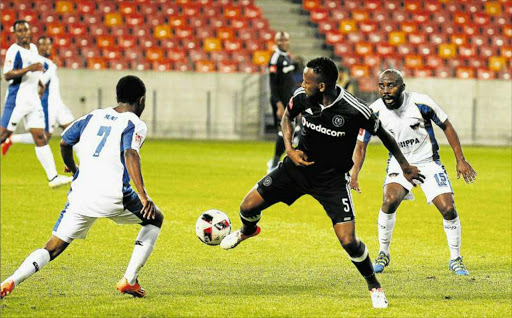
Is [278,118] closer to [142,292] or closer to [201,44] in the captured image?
[142,292]

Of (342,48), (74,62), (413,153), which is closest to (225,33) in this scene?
(342,48)

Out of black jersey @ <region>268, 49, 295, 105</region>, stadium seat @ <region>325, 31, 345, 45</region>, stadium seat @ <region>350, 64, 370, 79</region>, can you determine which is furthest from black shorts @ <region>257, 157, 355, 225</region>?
stadium seat @ <region>325, 31, 345, 45</region>

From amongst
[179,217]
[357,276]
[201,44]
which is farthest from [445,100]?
[357,276]

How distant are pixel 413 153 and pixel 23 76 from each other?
24.6 ft

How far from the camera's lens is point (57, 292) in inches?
270

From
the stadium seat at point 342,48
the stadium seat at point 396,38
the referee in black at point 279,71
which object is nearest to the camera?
the referee in black at point 279,71

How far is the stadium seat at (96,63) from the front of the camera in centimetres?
2691

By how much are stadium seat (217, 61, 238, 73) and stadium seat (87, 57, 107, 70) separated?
356 centimetres

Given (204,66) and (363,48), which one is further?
(363,48)

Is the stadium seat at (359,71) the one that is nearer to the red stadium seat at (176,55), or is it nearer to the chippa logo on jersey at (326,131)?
the red stadium seat at (176,55)

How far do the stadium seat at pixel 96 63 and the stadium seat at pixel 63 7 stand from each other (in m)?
2.39

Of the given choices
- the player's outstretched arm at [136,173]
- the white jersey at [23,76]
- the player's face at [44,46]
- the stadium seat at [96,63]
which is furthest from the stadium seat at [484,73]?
the player's outstretched arm at [136,173]

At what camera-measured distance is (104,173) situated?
6.34 metres

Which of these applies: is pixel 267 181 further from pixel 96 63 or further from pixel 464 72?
pixel 464 72
